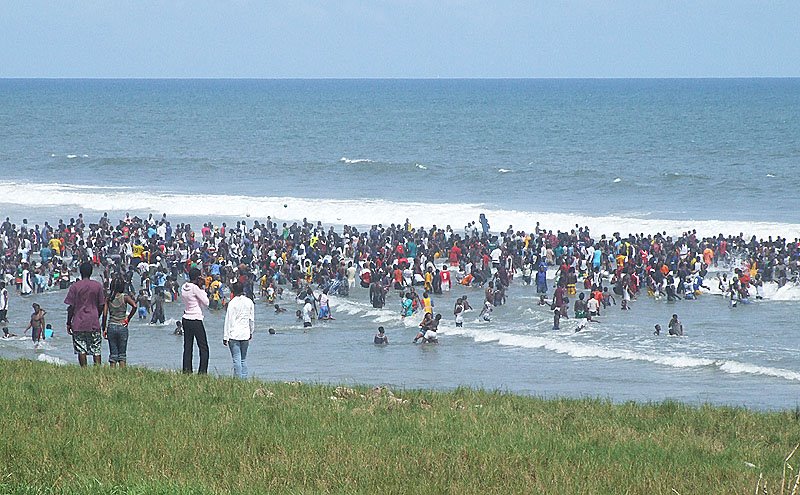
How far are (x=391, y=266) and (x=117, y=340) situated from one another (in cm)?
2058

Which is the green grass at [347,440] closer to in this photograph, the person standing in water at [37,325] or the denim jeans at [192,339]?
the denim jeans at [192,339]

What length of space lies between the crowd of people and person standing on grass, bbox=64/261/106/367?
12.2 meters

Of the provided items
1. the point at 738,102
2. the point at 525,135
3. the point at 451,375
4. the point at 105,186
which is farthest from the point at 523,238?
the point at 738,102

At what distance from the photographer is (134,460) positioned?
817 cm

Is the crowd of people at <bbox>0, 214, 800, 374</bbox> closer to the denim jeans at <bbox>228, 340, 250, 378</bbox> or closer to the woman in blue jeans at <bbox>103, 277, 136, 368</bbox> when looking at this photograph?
the denim jeans at <bbox>228, 340, 250, 378</bbox>

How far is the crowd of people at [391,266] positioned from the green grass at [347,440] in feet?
43.2

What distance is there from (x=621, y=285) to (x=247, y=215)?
27.4 meters

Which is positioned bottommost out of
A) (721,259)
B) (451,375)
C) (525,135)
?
(451,375)

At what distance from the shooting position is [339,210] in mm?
54781

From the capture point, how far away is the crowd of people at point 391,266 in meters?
28.8

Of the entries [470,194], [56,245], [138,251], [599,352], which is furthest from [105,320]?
[470,194]

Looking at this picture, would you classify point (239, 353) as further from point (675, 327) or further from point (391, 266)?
point (391, 266)

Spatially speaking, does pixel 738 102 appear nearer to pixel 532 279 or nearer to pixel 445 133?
pixel 445 133

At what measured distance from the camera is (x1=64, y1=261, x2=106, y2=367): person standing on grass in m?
12.0
